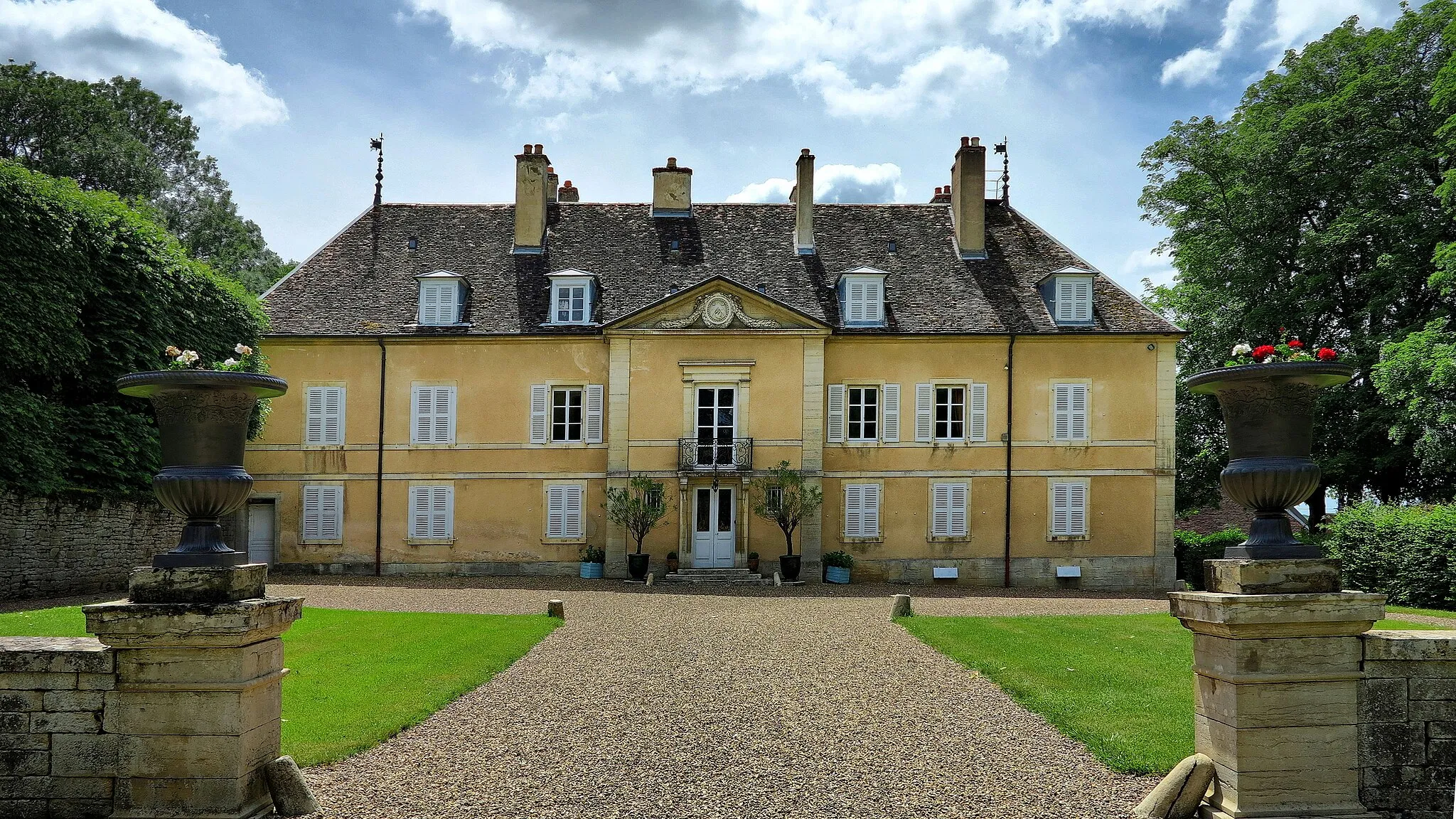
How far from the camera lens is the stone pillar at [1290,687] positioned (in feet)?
16.8

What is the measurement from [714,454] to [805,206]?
6.64m

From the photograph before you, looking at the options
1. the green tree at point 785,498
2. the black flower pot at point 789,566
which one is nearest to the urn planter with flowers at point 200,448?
the black flower pot at point 789,566

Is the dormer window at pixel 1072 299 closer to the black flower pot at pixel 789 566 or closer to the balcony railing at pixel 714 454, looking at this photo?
the balcony railing at pixel 714 454

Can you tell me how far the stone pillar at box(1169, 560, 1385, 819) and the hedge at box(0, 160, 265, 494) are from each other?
52.7 ft

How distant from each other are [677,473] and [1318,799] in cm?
1682

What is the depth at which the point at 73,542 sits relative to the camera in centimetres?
1633

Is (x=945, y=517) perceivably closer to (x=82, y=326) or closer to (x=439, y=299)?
(x=439, y=299)

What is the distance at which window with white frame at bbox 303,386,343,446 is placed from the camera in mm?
22312

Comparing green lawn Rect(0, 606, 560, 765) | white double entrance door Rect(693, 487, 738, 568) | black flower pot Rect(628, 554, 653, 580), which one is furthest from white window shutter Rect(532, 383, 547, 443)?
green lawn Rect(0, 606, 560, 765)

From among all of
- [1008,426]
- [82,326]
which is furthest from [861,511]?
[82,326]

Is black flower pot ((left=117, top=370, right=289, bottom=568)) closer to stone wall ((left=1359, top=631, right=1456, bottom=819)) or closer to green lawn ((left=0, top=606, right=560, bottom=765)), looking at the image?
green lawn ((left=0, top=606, right=560, bottom=765))

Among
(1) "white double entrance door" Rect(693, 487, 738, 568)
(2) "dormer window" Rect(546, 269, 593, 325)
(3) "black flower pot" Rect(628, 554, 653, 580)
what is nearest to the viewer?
(3) "black flower pot" Rect(628, 554, 653, 580)

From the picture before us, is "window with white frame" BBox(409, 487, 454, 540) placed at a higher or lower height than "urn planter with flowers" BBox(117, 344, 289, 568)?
lower

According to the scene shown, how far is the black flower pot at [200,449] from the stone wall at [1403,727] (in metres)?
5.81
